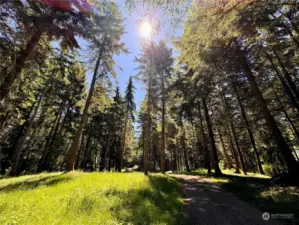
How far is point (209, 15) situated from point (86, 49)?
9.58m

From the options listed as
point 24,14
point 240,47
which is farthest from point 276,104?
point 24,14

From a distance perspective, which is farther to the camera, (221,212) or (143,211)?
(221,212)

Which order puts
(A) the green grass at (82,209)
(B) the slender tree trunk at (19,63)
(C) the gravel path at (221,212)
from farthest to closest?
(B) the slender tree trunk at (19,63)
(C) the gravel path at (221,212)
(A) the green grass at (82,209)

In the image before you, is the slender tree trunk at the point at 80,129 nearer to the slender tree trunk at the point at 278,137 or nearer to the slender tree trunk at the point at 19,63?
the slender tree trunk at the point at 19,63

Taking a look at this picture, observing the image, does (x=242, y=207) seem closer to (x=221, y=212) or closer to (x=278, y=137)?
(x=221, y=212)

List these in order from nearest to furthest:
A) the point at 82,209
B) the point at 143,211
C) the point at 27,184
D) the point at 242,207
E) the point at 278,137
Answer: the point at 82,209 < the point at 143,211 < the point at 242,207 < the point at 27,184 < the point at 278,137

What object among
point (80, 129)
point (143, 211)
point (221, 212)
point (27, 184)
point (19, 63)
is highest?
point (19, 63)

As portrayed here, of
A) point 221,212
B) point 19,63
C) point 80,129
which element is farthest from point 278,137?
point 19,63

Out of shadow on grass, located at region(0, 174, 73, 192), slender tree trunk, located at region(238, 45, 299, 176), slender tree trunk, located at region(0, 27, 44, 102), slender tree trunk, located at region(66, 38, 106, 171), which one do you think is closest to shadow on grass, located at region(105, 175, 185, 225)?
shadow on grass, located at region(0, 174, 73, 192)

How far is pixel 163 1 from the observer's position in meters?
3.97

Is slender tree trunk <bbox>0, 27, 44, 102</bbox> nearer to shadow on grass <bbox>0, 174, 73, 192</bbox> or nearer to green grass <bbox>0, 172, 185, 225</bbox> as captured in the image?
shadow on grass <bbox>0, 174, 73, 192</bbox>

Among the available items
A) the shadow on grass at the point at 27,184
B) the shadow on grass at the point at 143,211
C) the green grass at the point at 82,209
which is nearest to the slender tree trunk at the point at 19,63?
the shadow on grass at the point at 27,184

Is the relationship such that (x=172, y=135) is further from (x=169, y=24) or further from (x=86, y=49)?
(x=169, y=24)

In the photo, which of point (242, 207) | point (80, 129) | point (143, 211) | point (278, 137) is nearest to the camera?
point (143, 211)
